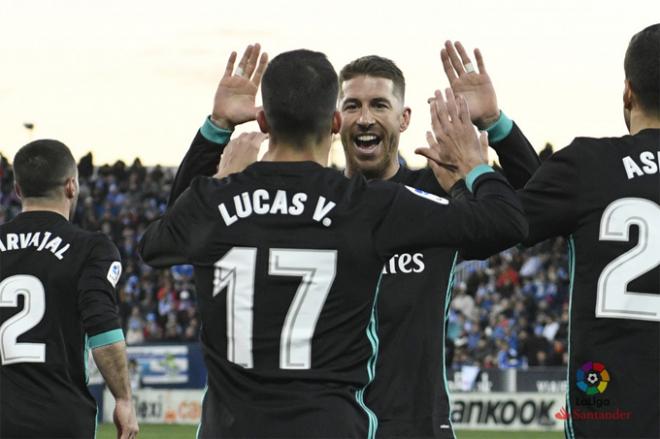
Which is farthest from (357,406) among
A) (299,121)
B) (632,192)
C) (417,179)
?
(417,179)

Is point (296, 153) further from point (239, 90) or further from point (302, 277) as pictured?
point (239, 90)

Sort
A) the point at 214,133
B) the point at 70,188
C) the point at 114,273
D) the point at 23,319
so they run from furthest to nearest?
the point at 70,188
the point at 114,273
the point at 23,319
the point at 214,133

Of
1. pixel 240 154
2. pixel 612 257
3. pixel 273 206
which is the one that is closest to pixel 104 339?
pixel 240 154

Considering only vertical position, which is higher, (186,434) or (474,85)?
(474,85)

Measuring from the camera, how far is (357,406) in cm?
453

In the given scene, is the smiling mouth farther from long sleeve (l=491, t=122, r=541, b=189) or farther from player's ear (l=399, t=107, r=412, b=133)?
long sleeve (l=491, t=122, r=541, b=189)

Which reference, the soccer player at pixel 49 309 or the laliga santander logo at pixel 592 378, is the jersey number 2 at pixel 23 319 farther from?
the laliga santander logo at pixel 592 378

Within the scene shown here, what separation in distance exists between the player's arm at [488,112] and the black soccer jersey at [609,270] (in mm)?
429

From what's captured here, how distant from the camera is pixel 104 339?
7090 millimetres

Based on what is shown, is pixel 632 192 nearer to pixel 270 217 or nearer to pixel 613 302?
pixel 613 302

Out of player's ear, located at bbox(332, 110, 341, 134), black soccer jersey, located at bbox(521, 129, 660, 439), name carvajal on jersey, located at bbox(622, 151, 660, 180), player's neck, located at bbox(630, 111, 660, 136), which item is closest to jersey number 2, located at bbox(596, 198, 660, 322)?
black soccer jersey, located at bbox(521, 129, 660, 439)

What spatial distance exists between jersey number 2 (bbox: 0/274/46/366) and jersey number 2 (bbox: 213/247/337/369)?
266cm

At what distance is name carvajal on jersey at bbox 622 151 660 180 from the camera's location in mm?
5055

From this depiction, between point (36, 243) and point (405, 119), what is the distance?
2343mm
